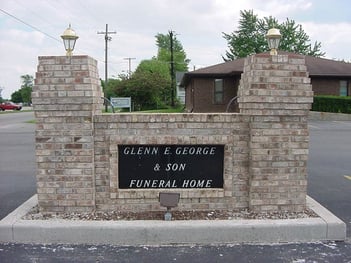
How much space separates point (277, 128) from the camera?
5203 millimetres

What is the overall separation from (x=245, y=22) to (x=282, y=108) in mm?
59158

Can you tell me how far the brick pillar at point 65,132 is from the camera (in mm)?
5090

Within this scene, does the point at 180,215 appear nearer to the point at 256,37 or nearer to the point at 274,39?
the point at 274,39

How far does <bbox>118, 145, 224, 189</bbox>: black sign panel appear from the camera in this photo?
5320mm

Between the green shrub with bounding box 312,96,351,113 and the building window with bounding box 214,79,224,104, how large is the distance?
6.65 metres

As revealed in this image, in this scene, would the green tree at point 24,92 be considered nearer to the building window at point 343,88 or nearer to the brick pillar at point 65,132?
the building window at point 343,88

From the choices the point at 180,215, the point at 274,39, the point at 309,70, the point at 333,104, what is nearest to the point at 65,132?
the point at 180,215

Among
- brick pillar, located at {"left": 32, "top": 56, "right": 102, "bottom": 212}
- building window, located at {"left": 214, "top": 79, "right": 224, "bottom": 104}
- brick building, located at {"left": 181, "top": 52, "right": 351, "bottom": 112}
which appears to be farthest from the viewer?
building window, located at {"left": 214, "top": 79, "right": 224, "bottom": 104}

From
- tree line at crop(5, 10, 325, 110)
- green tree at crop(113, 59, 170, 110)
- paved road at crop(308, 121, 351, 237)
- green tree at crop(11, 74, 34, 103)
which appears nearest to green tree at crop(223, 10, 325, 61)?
tree line at crop(5, 10, 325, 110)

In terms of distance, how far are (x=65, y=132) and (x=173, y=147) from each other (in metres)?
1.37

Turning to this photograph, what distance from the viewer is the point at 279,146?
5.22 meters

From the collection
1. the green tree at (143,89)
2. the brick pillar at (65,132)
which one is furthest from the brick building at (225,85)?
the brick pillar at (65,132)

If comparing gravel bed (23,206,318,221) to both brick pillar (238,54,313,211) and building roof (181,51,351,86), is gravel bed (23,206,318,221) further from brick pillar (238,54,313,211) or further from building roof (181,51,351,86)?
building roof (181,51,351,86)

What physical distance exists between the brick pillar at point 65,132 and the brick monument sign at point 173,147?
0.04 feet
